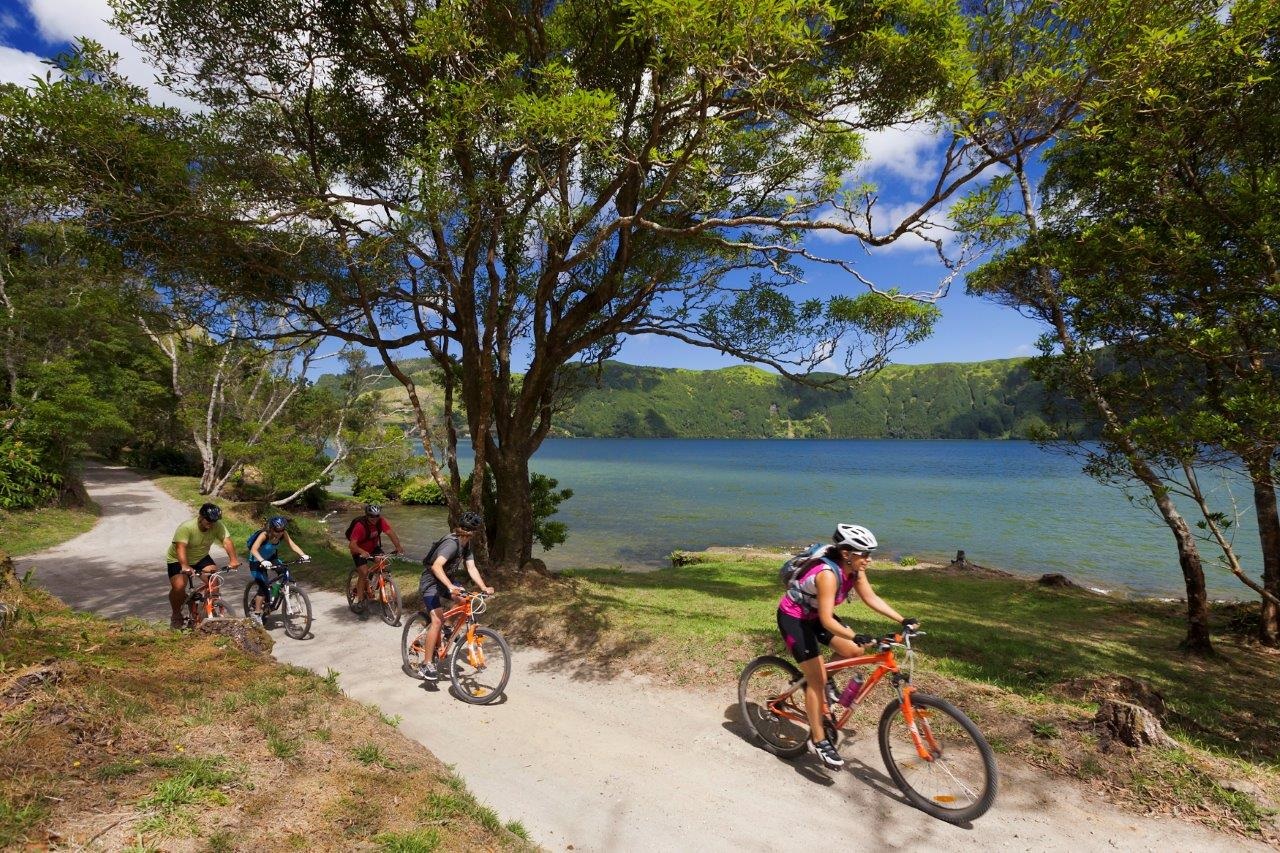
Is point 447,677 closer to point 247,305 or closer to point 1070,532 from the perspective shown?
point 247,305

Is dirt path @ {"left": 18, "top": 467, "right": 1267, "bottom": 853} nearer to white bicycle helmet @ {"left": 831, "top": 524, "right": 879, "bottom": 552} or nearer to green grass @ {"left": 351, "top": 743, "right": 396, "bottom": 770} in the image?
green grass @ {"left": 351, "top": 743, "right": 396, "bottom": 770}

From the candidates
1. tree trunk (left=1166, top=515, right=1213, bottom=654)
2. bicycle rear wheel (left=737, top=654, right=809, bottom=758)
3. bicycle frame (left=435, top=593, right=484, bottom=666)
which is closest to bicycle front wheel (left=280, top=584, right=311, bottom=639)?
bicycle frame (left=435, top=593, right=484, bottom=666)

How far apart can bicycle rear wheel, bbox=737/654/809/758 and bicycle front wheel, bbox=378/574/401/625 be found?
666 centimetres

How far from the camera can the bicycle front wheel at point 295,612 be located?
9258 mm

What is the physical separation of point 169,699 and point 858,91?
1062cm

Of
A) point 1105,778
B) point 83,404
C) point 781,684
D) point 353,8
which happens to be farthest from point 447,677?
point 83,404

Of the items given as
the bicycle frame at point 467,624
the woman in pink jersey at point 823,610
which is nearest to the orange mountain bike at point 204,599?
the bicycle frame at point 467,624

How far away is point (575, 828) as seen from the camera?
180 inches

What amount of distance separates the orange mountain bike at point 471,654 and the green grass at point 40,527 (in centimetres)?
1555

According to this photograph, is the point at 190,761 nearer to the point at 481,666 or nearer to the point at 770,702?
the point at 481,666

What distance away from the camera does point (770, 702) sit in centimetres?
589

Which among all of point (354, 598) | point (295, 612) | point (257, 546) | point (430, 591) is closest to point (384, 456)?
point (354, 598)

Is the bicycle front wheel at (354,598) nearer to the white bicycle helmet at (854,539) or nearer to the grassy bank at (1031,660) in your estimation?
the grassy bank at (1031,660)

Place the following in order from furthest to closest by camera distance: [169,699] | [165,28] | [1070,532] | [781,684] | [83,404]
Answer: [1070,532], [83,404], [165,28], [781,684], [169,699]
